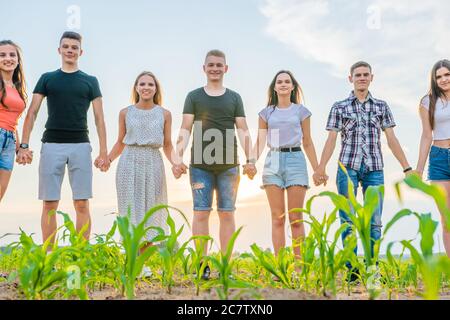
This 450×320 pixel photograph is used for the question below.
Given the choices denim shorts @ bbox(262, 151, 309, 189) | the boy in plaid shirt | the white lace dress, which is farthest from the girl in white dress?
the boy in plaid shirt

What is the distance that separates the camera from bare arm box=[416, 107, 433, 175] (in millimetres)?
5074

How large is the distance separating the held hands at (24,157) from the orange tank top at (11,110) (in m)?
0.24

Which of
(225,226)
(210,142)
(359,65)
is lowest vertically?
(225,226)

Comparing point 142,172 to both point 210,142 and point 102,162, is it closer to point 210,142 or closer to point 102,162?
point 102,162

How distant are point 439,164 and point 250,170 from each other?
1.88 m

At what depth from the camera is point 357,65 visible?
502cm

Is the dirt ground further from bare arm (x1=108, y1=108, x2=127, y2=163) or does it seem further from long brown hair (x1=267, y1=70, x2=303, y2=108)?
long brown hair (x1=267, y1=70, x2=303, y2=108)

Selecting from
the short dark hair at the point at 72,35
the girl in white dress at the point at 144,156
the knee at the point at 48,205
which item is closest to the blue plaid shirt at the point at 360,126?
the girl in white dress at the point at 144,156

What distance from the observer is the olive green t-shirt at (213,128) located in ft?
15.6

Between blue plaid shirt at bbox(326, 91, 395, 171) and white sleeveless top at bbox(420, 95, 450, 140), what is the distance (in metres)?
0.45

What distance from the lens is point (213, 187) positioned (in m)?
4.80

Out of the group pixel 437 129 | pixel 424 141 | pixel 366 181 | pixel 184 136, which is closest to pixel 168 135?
pixel 184 136
